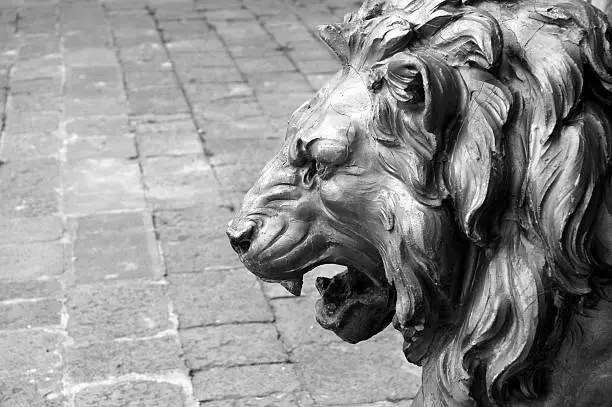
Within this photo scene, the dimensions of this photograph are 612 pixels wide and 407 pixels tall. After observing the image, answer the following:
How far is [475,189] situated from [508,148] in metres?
0.08

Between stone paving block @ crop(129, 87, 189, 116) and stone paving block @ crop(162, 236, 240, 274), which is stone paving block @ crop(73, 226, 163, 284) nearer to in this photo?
stone paving block @ crop(162, 236, 240, 274)

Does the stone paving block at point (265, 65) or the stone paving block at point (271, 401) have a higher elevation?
the stone paving block at point (271, 401)

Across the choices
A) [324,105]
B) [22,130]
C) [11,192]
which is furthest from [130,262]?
[324,105]

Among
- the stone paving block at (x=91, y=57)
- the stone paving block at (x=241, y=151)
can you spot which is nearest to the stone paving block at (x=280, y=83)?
the stone paving block at (x=241, y=151)

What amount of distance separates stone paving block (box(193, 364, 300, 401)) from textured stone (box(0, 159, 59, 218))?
1.85 meters

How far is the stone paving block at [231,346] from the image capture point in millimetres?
3613

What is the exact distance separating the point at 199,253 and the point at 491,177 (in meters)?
3.13

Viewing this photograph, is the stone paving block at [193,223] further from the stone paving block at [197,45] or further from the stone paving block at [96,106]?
the stone paving block at [197,45]

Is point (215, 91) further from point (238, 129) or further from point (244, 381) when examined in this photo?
point (244, 381)

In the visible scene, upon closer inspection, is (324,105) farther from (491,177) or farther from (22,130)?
(22,130)

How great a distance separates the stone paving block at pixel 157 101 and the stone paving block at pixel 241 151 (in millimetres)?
702

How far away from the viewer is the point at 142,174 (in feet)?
18.2

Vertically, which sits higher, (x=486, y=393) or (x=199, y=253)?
(x=486, y=393)

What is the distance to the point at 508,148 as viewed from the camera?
1.53m
